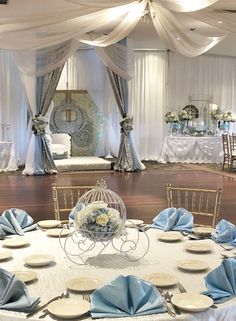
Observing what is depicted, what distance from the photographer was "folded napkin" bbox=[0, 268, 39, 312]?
5.74ft

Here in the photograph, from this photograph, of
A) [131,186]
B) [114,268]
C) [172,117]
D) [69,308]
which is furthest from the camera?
[172,117]

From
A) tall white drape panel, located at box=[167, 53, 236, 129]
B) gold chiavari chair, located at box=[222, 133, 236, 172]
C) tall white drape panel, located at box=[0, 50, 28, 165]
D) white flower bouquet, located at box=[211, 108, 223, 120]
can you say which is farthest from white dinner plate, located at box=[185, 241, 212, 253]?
tall white drape panel, located at box=[167, 53, 236, 129]

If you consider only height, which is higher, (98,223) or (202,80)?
(202,80)

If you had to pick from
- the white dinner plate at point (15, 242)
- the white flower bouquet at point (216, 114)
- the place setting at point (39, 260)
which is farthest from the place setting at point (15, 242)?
the white flower bouquet at point (216, 114)

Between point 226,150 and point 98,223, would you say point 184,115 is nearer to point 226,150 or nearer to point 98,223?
point 226,150

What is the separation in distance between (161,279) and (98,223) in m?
0.41

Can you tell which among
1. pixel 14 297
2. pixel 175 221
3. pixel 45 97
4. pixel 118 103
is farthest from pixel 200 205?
pixel 118 103

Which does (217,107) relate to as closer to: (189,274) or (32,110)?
(32,110)

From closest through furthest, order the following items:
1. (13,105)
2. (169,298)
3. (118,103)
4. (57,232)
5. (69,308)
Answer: (69,308)
(169,298)
(57,232)
(118,103)
(13,105)

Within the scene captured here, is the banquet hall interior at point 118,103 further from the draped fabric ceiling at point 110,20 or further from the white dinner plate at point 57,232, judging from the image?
the white dinner plate at point 57,232

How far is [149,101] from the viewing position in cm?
1430

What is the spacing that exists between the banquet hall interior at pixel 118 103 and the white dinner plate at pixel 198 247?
0.06 metres

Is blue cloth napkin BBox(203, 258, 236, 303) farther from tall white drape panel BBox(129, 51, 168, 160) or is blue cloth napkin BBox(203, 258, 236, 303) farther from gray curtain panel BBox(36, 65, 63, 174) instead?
tall white drape panel BBox(129, 51, 168, 160)

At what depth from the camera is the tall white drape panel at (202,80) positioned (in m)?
14.6
